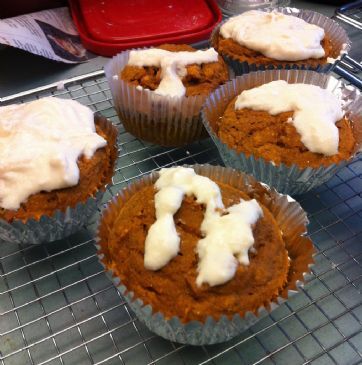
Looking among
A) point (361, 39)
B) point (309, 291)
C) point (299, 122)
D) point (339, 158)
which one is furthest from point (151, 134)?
point (361, 39)

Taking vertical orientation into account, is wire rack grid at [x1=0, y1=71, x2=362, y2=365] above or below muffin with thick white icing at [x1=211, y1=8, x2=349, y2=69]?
below

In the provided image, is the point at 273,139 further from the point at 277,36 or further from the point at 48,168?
the point at 48,168

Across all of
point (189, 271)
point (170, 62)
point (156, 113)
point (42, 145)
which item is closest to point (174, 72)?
point (170, 62)

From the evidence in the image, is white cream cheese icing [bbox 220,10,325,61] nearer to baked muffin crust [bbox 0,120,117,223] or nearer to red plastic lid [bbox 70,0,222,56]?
red plastic lid [bbox 70,0,222,56]

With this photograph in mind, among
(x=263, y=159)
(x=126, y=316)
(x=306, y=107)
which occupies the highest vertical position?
(x=306, y=107)

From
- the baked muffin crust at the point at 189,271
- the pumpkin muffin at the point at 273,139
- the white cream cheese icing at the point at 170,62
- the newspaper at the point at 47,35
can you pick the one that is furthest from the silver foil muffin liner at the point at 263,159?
the newspaper at the point at 47,35

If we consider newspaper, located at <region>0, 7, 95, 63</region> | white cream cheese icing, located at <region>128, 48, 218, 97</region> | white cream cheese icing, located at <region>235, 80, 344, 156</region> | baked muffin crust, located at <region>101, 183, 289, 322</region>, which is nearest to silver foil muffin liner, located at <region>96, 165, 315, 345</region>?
baked muffin crust, located at <region>101, 183, 289, 322</region>

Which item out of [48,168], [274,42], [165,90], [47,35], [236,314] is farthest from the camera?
[47,35]
